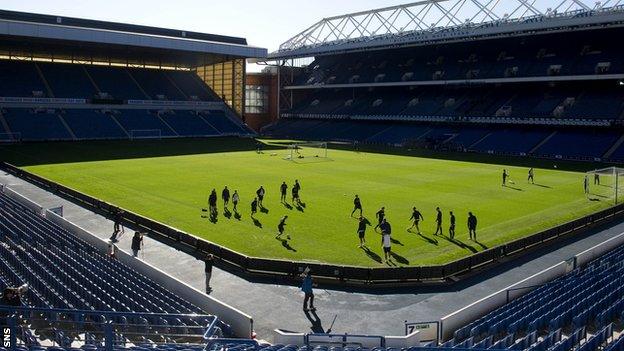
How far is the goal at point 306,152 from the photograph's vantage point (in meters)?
56.1

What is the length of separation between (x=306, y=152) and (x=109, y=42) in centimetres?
2820

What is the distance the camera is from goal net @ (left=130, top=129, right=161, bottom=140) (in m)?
71.6

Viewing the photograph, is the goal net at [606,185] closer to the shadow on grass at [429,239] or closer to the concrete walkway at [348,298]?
A: the concrete walkway at [348,298]

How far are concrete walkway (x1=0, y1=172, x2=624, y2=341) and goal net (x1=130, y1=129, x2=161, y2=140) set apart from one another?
51642 millimetres

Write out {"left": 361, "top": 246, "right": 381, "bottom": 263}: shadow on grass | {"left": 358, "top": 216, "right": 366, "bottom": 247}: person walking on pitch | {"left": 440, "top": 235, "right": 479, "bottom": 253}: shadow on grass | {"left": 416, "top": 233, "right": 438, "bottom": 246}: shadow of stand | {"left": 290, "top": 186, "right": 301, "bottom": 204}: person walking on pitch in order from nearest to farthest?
{"left": 361, "top": 246, "right": 381, "bottom": 263}: shadow on grass → {"left": 358, "top": 216, "right": 366, "bottom": 247}: person walking on pitch → {"left": 440, "top": 235, "right": 479, "bottom": 253}: shadow on grass → {"left": 416, "top": 233, "right": 438, "bottom": 246}: shadow of stand → {"left": 290, "top": 186, "right": 301, "bottom": 204}: person walking on pitch

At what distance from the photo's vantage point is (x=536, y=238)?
2333 cm

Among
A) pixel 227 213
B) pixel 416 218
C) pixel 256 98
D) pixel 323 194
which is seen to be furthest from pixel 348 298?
pixel 256 98

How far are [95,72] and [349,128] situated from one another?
37.7 meters

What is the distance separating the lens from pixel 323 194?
3478cm

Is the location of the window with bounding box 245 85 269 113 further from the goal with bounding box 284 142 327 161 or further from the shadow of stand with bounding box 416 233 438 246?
the shadow of stand with bounding box 416 233 438 246

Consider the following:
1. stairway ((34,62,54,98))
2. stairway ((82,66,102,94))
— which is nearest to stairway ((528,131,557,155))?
stairway ((82,66,102,94))

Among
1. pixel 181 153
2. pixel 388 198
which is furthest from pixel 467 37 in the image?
pixel 388 198

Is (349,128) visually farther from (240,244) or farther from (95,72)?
(240,244)

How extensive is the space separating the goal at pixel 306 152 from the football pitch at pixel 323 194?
0.91 meters
